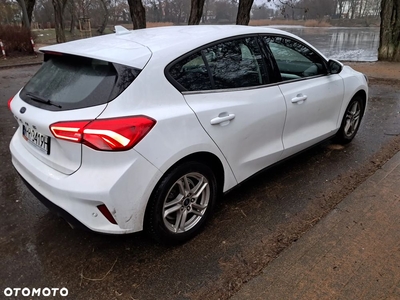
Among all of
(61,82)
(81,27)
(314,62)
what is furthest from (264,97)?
(81,27)

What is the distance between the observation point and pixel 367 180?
3574mm

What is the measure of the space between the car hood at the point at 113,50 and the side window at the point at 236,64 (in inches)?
22.5

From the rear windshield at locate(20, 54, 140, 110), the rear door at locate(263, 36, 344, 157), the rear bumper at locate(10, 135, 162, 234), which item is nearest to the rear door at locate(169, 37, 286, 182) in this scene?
the rear door at locate(263, 36, 344, 157)

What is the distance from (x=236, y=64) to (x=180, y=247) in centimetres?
164

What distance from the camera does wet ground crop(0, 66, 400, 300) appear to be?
228 centimetres

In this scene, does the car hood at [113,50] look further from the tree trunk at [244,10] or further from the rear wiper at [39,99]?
the tree trunk at [244,10]

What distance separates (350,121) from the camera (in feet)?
14.6

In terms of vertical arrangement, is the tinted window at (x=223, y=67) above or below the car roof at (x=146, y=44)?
below

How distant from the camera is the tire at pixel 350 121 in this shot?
434 cm

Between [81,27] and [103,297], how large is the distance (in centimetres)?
4995

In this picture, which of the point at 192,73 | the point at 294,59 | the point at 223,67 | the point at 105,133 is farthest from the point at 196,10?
the point at 105,133

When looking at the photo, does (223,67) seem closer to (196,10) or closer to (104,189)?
(104,189)

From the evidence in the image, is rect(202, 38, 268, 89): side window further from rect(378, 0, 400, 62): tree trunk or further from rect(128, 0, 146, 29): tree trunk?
rect(378, 0, 400, 62): tree trunk

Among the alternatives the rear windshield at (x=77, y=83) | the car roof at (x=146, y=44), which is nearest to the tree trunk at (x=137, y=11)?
the car roof at (x=146, y=44)
